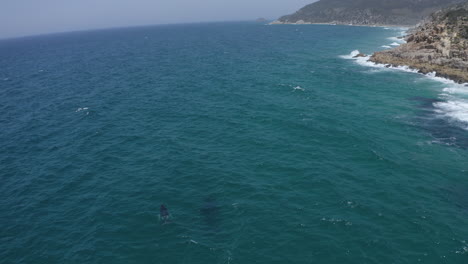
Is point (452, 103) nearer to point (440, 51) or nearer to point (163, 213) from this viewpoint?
point (440, 51)

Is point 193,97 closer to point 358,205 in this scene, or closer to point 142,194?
point 142,194

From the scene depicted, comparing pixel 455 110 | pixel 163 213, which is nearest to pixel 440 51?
pixel 455 110

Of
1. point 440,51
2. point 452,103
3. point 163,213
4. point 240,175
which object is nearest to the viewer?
point 163,213

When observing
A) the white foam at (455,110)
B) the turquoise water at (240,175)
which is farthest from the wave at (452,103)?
the turquoise water at (240,175)

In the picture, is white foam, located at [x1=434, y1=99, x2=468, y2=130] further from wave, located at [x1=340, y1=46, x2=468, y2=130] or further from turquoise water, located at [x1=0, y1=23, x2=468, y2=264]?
turquoise water, located at [x1=0, y1=23, x2=468, y2=264]

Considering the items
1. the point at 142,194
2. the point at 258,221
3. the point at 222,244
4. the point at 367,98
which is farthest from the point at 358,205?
the point at 367,98

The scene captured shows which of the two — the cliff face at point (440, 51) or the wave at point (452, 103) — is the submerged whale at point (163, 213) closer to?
the wave at point (452, 103)
